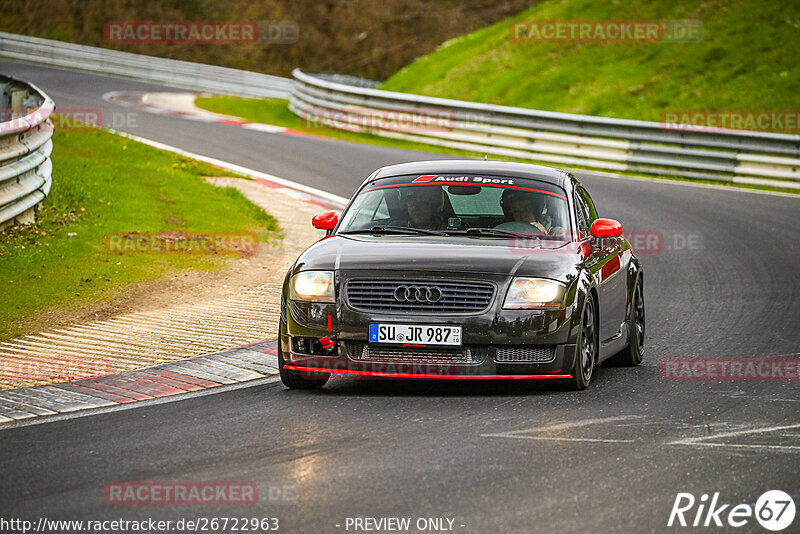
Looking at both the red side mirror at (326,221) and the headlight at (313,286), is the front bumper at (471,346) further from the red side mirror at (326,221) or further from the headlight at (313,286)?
the red side mirror at (326,221)

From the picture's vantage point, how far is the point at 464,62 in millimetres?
35062

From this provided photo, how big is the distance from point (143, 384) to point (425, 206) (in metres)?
2.38

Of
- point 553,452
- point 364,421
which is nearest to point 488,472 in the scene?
point 553,452

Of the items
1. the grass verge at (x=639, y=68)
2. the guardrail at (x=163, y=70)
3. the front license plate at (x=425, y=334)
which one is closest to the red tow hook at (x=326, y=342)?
the front license plate at (x=425, y=334)

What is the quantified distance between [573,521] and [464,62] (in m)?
30.4

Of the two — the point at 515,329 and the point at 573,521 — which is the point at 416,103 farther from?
the point at 573,521

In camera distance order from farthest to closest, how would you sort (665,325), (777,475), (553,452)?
(665,325)
(553,452)
(777,475)

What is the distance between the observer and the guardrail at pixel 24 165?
13.4 meters

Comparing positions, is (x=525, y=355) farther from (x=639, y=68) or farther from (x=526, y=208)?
(x=639, y=68)

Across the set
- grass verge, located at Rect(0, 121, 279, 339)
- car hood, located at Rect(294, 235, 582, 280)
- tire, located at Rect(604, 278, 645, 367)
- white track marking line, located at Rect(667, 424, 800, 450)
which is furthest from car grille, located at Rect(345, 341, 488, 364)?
grass verge, located at Rect(0, 121, 279, 339)

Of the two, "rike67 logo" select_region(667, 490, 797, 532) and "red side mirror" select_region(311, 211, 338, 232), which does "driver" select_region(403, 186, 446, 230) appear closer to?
"red side mirror" select_region(311, 211, 338, 232)

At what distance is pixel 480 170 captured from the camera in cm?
962

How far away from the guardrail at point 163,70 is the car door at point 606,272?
100 ft

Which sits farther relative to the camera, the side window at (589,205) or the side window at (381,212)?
the side window at (589,205)
